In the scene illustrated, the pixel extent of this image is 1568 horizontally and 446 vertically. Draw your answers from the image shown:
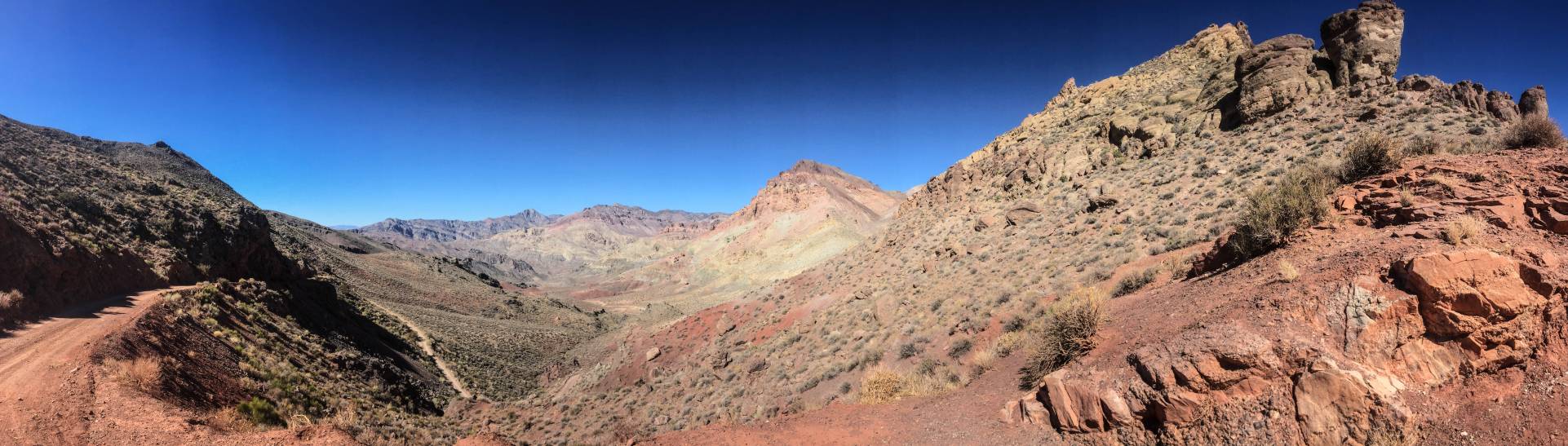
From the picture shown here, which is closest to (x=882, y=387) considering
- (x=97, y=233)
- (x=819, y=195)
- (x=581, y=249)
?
(x=97, y=233)

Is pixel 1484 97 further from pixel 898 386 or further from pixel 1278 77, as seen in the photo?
pixel 898 386

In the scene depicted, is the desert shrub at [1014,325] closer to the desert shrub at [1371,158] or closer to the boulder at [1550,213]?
the desert shrub at [1371,158]

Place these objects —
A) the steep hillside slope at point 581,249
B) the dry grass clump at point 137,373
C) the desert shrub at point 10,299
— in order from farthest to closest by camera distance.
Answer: the steep hillside slope at point 581,249 → the desert shrub at point 10,299 → the dry grass clump at point 137,373

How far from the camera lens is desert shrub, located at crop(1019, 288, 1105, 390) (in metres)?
7.56

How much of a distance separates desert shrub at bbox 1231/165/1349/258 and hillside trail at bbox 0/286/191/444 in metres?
17.1

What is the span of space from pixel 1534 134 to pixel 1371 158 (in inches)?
81.7

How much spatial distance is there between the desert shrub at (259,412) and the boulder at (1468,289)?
54.2ft

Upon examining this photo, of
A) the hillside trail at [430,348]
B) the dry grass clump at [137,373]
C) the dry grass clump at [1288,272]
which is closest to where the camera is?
the dry grass clump at [1288,272]

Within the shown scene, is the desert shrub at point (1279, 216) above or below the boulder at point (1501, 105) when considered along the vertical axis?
below

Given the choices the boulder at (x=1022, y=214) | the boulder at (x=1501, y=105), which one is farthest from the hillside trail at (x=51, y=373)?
the boulder at (x=1501, y=105)

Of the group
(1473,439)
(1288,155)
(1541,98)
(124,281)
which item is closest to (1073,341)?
(1473,439)

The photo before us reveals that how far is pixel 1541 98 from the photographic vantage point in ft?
39.6

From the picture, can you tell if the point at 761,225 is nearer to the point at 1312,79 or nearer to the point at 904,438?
the point at 1312,79

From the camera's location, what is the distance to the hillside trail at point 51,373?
6879 millimetres
